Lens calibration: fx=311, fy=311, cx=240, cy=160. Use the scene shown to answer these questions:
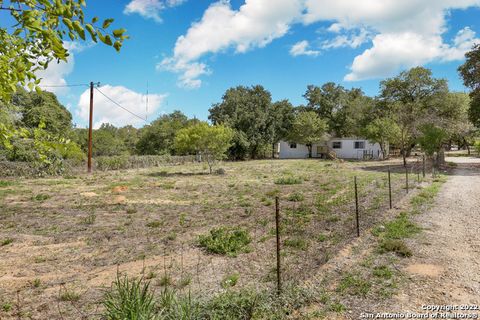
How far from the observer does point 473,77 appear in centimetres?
2691

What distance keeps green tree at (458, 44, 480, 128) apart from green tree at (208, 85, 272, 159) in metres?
25.5

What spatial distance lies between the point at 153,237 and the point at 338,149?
144ft

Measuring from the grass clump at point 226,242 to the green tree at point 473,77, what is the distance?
2772cm

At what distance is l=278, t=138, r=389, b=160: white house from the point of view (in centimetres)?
4528

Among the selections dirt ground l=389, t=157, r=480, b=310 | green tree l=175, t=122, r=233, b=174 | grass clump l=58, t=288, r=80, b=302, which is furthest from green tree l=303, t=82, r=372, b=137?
grass clump l=58, t=288, r=80, b=302

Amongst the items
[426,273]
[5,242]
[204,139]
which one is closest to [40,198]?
[5,242]

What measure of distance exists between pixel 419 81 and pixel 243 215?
37470mm

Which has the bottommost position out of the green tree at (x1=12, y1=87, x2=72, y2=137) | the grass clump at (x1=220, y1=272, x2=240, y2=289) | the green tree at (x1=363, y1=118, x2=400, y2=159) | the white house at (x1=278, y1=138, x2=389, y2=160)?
the grass clump at (x1=220, y1=272, x2=240, y2=289)

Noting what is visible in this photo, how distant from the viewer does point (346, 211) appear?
10445mm

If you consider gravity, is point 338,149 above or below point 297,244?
above

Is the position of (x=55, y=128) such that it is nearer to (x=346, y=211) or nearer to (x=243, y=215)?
(x=243, y=215)

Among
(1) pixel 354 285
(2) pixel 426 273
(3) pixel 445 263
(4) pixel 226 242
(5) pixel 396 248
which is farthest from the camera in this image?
(4) pixel 226 242

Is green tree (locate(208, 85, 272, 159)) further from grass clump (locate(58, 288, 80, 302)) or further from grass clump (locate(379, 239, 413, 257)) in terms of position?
grass clump (locate(58, 288, 80, 302))

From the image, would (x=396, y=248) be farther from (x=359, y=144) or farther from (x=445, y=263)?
(x=359, y=144)
